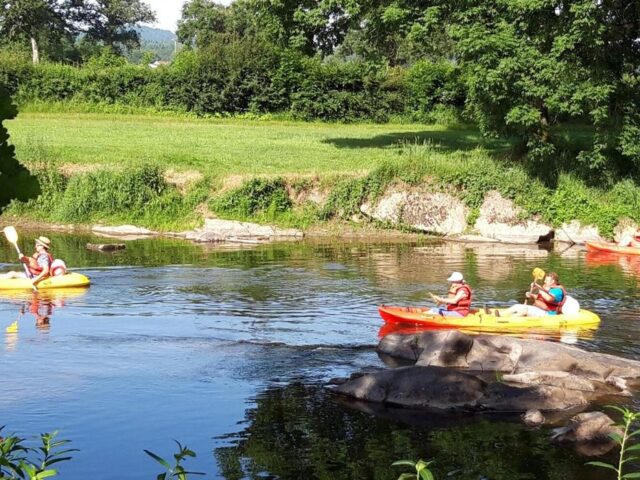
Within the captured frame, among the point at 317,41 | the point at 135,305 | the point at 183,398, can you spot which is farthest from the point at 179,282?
the point at 317,41

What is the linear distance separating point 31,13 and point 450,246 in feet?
139

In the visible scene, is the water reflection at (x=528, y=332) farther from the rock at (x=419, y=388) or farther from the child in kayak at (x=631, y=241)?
the child in kayak at (x=631, y=241)

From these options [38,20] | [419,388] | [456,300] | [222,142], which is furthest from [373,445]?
[38,20]

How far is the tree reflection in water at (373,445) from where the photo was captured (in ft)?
29.5

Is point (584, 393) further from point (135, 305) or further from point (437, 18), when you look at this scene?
point (437, 18)

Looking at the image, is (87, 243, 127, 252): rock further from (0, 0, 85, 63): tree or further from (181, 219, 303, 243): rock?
(0, 0, 85, 63): tree

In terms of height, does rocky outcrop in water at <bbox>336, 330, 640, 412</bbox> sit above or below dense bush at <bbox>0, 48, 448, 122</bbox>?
below

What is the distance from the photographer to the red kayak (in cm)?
2277

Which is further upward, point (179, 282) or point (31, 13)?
point (31, 13)

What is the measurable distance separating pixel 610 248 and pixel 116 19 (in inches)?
2112

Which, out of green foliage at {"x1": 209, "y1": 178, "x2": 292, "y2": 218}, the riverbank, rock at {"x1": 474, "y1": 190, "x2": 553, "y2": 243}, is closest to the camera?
rock at {"x1": 474, "y1": 190, "x2": 553, "y2": 243}

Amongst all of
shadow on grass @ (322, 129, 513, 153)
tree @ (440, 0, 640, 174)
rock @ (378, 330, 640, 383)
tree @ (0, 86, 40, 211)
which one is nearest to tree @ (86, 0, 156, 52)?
shadow on grass @ (322, 129, 513, 153)

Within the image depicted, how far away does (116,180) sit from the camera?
1050 inches

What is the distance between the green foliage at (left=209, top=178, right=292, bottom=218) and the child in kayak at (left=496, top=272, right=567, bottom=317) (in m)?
11.2
